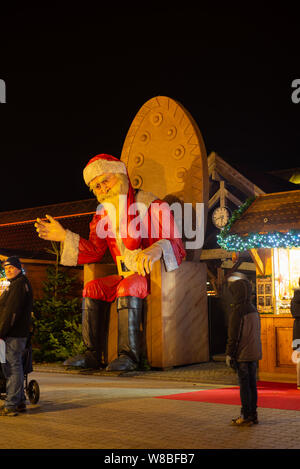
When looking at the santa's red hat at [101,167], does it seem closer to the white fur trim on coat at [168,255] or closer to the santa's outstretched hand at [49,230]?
the santa's outstretched hand at [49,230]

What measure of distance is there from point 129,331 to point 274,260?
308 cm

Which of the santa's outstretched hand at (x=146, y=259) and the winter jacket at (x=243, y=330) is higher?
the santa's outstretched hand at (x=146, y=259)

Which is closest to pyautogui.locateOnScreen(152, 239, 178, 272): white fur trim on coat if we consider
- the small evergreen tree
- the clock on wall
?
the small evergreen tree

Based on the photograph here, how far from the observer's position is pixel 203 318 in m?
13.7

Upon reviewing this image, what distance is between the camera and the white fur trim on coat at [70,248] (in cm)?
1240

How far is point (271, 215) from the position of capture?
11672mm

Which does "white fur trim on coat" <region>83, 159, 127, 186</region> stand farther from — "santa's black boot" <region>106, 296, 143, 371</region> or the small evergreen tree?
the small evergreen tree

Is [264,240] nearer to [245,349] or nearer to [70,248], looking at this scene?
[70,248]

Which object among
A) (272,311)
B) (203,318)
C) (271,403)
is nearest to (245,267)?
(203,318)

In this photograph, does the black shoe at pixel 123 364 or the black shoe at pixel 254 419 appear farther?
the black shoe at pixel 123 364

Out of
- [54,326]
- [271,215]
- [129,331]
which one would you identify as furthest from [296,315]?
[54,326]

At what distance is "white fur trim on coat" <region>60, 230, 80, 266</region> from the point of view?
12.4m

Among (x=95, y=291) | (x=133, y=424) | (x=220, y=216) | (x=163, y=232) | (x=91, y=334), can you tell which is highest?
(x=220, y=216)

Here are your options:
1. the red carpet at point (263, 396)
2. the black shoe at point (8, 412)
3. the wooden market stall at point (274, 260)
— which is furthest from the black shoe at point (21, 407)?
the wooden market stall at point (274, 260)
